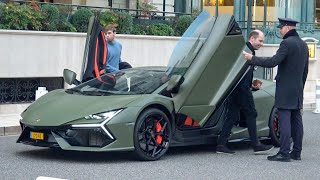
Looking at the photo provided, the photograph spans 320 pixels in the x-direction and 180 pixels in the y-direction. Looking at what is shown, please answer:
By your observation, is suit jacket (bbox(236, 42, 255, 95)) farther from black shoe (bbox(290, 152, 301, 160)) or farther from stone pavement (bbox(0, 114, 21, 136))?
stone pavement (bbox(0, 114, 21, 136))

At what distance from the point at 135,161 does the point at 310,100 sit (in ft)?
42.2

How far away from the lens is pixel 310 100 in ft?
69.9

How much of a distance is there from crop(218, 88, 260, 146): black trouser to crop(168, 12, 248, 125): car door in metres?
0.24

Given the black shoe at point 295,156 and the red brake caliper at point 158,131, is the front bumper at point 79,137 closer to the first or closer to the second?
the red brake caliper at point 158,131

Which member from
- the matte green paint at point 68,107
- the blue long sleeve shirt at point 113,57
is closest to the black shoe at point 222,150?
the matte green paint at point 68,107

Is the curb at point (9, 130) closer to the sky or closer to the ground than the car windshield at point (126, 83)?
closer to the ground

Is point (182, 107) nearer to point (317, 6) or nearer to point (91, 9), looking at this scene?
point (91, 9)

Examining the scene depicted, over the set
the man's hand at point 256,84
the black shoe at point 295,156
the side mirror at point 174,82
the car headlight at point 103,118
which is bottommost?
the black shoe at point 295,156

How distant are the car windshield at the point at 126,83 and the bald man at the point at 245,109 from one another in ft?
3.59

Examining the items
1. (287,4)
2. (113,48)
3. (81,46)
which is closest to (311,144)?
(113,48)

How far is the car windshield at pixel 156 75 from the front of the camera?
9.88 metres

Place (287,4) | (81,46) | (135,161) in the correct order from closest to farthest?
(135,161), (81,46), (287,4)

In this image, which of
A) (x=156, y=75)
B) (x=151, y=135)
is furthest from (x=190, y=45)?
(x=151, y=135)

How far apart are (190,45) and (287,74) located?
56.0 inches
